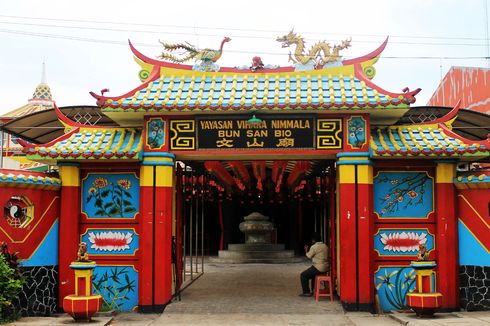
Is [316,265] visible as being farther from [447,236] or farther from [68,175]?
[68,175]

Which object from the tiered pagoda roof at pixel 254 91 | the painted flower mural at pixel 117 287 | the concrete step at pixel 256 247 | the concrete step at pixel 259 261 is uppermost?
the tiered pagoda roof at pixel 254 91

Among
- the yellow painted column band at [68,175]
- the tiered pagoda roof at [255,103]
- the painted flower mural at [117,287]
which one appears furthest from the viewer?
the yellow painted column band at [68,175]

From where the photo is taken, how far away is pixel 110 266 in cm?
1323

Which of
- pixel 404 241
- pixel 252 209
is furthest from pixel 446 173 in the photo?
pixel 252 209

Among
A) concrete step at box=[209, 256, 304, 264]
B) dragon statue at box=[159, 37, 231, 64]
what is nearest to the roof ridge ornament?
dragon statue at box=[159, 37, 231, 64]

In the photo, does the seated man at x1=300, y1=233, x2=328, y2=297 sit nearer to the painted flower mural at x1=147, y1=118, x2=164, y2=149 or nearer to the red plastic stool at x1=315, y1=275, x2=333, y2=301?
the red plastic stool at x1=315, y1=275, x2=333, y2=301

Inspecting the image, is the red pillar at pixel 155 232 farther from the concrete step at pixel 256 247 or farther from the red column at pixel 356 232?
the concrete step at pixel 256 247

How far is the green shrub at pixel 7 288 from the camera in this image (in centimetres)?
1128

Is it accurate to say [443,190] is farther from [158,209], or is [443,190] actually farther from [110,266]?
[110,266]

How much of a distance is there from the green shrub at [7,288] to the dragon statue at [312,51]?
23.8 feet

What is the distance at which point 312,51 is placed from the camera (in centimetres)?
1409

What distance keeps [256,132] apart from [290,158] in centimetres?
101

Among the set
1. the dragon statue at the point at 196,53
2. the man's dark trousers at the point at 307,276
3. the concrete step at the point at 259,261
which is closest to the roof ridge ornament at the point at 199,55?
the dragon statue at the point at 196,53

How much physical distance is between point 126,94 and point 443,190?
6841 mm
